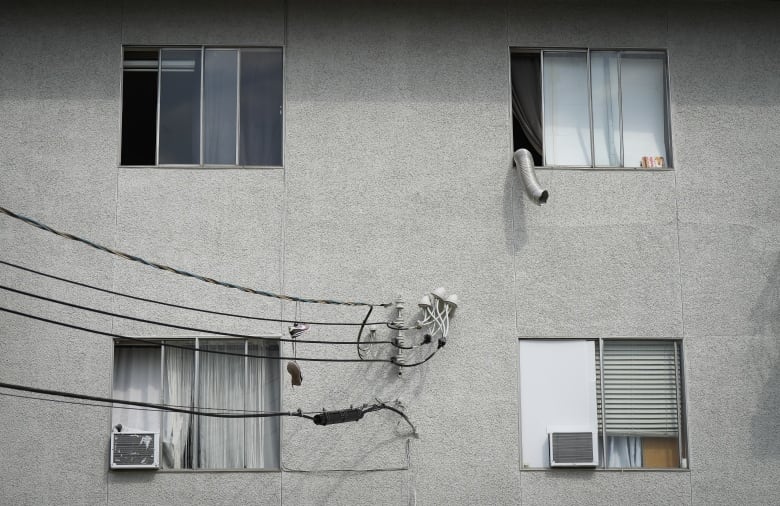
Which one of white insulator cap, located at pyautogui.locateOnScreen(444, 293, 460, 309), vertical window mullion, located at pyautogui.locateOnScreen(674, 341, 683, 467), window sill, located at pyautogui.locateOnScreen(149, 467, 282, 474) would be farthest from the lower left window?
vertical window mullion, located at pyautogui.locateOnScreen(674, 341, 683, 467)

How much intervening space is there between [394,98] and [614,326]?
3823mm

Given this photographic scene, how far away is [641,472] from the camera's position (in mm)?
11336

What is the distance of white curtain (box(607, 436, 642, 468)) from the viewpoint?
1148 cm

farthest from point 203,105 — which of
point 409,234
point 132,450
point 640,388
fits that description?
point 640,388

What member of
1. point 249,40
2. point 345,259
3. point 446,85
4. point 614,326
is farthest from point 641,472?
point 249,40

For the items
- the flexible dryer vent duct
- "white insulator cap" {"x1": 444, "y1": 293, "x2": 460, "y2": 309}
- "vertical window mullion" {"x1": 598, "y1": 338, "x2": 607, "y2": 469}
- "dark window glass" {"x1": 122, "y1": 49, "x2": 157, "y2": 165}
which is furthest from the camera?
"dark window glass" {"x1": 122, "y1": 49, "x2": 157, "y2": 165}

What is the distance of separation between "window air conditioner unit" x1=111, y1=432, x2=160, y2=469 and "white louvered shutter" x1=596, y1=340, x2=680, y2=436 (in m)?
5.20

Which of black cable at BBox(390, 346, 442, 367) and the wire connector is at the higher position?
black cable at BBox(390, 346, 442, 367)

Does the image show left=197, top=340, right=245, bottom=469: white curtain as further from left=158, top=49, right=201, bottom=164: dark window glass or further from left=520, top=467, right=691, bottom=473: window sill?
left=520, top=467, right=691, bottom=473: window sill

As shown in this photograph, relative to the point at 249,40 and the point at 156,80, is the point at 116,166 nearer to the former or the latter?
the point at 156,80

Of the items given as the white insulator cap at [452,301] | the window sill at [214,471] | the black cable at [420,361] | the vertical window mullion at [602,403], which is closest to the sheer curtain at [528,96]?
the white insulator cap at [452,301]

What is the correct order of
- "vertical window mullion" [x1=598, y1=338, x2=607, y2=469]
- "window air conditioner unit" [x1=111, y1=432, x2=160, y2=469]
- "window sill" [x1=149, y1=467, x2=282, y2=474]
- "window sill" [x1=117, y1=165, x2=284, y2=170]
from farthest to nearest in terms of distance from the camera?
"window sill" [x1=117, y1=165, x2=284, y2=170]
"vertical window mullion" [x1=598, y1=338, x2=607, y2=469]
"window sill" [x1=149, y1=467, x2=282, y2=474]
"window air conditioner unit" [x1=111, y1=432, x2=160, y2=469]

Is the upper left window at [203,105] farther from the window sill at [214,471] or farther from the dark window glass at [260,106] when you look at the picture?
the window sill at [214,471]

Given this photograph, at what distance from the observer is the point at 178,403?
1131 cm
